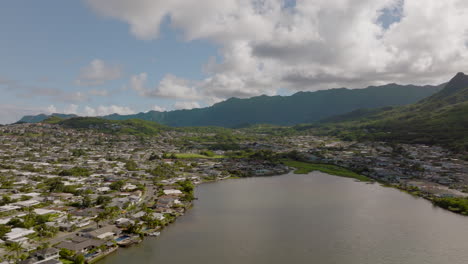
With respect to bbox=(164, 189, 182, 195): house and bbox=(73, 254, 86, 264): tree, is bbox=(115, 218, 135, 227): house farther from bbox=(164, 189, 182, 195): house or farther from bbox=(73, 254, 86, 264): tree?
bbox=(164, 189, 182, 195): house

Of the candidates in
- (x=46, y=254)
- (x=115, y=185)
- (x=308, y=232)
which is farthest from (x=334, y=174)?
(x=46, y=254)

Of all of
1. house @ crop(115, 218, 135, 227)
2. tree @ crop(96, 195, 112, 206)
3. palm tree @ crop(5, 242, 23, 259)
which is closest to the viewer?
palm tree @ crop(5, 242, 23, 259)

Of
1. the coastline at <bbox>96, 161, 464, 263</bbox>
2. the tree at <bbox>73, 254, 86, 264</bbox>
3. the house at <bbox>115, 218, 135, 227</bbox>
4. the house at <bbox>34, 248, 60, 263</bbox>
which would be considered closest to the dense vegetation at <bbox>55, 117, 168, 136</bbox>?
the coastline at <bbox>96, 161, 464, 263</bbox>

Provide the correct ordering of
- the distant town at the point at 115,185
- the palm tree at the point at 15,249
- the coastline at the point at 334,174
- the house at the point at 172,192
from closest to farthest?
the palm tree at the point at 15,249
the distant town at the point at 115,185
the house at the point at 172,192
the coastline at the point at 334,174

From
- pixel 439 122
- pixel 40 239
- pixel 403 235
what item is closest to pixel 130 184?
pixel 40 239

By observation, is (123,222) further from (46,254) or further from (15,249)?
(15,249)

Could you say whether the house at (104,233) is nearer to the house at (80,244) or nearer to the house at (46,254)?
the house at (80,244)

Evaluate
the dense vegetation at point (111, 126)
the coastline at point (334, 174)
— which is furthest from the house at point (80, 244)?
the dense vegetation at point (111, 126)
